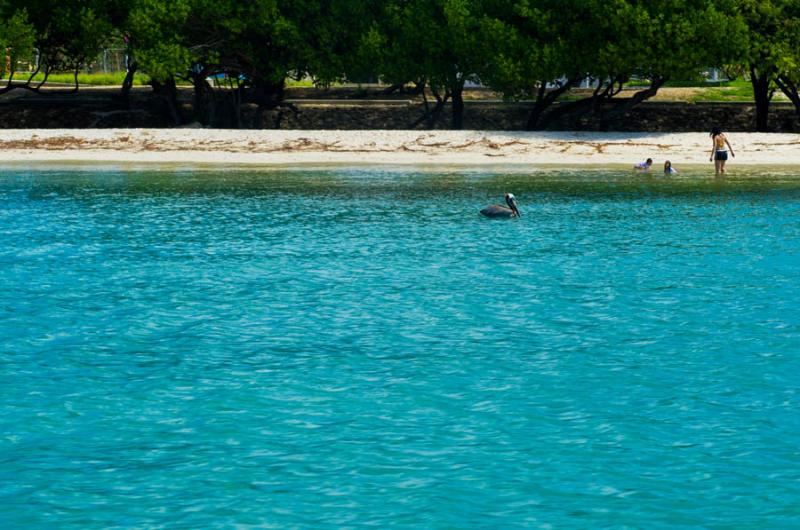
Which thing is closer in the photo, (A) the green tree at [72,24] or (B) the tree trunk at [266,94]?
(A) the green tree at [72,24]

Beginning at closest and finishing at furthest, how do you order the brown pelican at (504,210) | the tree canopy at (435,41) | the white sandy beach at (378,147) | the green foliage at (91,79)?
the brown pelican at (504,210) < the white sandy beach at (378,147) < the tree canopy at (435,41) < the green foliage at (91,79)

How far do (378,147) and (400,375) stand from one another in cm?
3909

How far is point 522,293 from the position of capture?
20.0 meters

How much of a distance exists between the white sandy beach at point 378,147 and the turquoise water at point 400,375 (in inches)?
830

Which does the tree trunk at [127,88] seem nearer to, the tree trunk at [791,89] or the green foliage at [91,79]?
the green foliage at [91,79]

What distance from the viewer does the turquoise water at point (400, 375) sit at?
34.4 feet

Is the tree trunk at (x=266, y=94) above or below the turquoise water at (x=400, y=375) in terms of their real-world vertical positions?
above

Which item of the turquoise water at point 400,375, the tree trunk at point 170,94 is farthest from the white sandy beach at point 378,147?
the turquoise water at point 400,375

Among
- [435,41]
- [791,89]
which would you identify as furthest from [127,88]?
[791,89]

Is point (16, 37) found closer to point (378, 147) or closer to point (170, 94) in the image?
point (170, 94)

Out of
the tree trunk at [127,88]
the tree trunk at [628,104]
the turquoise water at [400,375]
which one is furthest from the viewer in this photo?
the tree trunk at [127,88]

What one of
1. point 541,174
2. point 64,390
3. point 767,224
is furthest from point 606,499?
point 541,174

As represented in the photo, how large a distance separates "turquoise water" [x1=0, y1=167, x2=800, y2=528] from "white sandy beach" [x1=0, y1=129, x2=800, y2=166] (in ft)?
69.2

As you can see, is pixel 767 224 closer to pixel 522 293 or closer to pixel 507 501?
pixel 522 293
